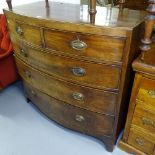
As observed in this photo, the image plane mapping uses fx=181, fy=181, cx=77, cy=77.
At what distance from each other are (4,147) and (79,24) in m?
1.19

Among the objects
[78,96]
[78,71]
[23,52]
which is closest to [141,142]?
[78,96]

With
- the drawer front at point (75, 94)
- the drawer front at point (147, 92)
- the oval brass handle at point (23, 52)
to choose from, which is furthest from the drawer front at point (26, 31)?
the drawer front at point (147, 92)

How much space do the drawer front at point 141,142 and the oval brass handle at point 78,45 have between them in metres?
0.72

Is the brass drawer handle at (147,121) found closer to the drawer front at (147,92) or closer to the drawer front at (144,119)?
the drawer front at (144,119)

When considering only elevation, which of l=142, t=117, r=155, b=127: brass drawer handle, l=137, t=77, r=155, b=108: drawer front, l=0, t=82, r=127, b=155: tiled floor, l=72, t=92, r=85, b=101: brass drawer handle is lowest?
l=0, t=82, r=127, b=155: tiled floor

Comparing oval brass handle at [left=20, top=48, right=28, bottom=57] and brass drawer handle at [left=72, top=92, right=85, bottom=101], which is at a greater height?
oval brass handle at [left=20, top=48, right=28, bottom=57]

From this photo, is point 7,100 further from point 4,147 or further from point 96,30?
point 96,30

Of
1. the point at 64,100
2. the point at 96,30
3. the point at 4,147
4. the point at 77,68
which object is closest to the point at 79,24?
→ the point at 96,30

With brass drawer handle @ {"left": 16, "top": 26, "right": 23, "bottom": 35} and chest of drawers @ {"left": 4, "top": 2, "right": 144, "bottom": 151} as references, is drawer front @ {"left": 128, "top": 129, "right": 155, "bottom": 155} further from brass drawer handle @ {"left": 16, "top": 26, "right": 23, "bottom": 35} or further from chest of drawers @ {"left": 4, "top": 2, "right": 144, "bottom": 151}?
brass drawer handle @ {"left": 16, "top": 26, "right": 23, "bottom": 35}

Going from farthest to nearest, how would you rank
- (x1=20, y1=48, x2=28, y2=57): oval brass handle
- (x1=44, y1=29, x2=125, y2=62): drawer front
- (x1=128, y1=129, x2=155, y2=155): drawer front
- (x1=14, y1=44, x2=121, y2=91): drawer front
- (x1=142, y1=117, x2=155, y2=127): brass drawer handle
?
(x1=20, y1=48, x2=28, y2=57): oval brass handle < (x1=128, y1=129, x2=155, y2=155): drawer front < (x1=142, y1=117, x2=155, y2=127): brass drawer handle < (x1=14, y1=44, x2=121, y2=91): drawer front < (x1=44, y1=29, x2=125, y2=62): drawer front

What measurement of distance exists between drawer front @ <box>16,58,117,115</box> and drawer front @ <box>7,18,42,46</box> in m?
0.25

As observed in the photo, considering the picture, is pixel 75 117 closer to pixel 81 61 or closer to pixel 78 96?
pixel 78 96

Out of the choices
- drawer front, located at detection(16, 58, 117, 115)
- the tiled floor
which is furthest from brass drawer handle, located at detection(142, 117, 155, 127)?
the tiled floor

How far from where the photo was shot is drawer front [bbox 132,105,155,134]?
115cm
